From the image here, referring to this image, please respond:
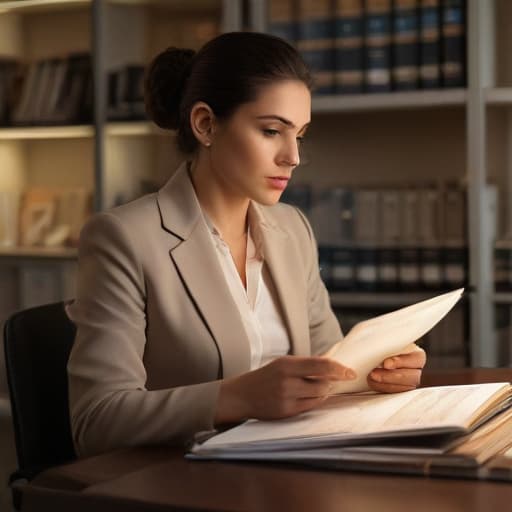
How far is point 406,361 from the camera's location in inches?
Answer: 57.9

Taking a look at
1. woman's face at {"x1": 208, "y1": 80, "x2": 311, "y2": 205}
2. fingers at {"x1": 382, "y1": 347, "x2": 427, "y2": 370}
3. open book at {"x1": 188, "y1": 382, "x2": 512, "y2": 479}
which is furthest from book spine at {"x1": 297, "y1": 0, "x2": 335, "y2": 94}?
open book at {"x1": 188, "y1": 382, "x2": 512, "y2": 479}

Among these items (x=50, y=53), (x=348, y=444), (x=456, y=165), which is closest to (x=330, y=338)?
(x=348, y=444)

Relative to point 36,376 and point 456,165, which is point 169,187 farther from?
point 456,165

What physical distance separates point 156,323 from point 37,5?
2.62 metres

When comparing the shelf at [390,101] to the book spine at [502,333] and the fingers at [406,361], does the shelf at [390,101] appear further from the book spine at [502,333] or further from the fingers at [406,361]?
the fingers at [406,361]

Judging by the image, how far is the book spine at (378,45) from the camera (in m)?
3.39

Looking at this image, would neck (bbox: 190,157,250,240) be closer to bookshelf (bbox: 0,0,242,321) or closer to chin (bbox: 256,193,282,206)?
chin (bbox: 256,193,282,206)

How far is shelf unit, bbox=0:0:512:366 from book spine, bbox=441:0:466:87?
0.06 metres

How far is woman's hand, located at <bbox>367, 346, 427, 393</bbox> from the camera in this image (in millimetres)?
1453

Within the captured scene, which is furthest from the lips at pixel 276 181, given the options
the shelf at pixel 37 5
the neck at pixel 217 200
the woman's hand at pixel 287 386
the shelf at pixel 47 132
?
the shelf at pixel 37 5

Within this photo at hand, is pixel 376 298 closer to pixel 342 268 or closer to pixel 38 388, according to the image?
pixel 342 268

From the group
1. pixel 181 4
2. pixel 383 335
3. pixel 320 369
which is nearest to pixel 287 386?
pixel 320 369

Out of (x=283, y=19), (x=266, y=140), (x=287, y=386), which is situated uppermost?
(x=283, y=19)

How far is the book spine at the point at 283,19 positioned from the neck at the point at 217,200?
176cm
